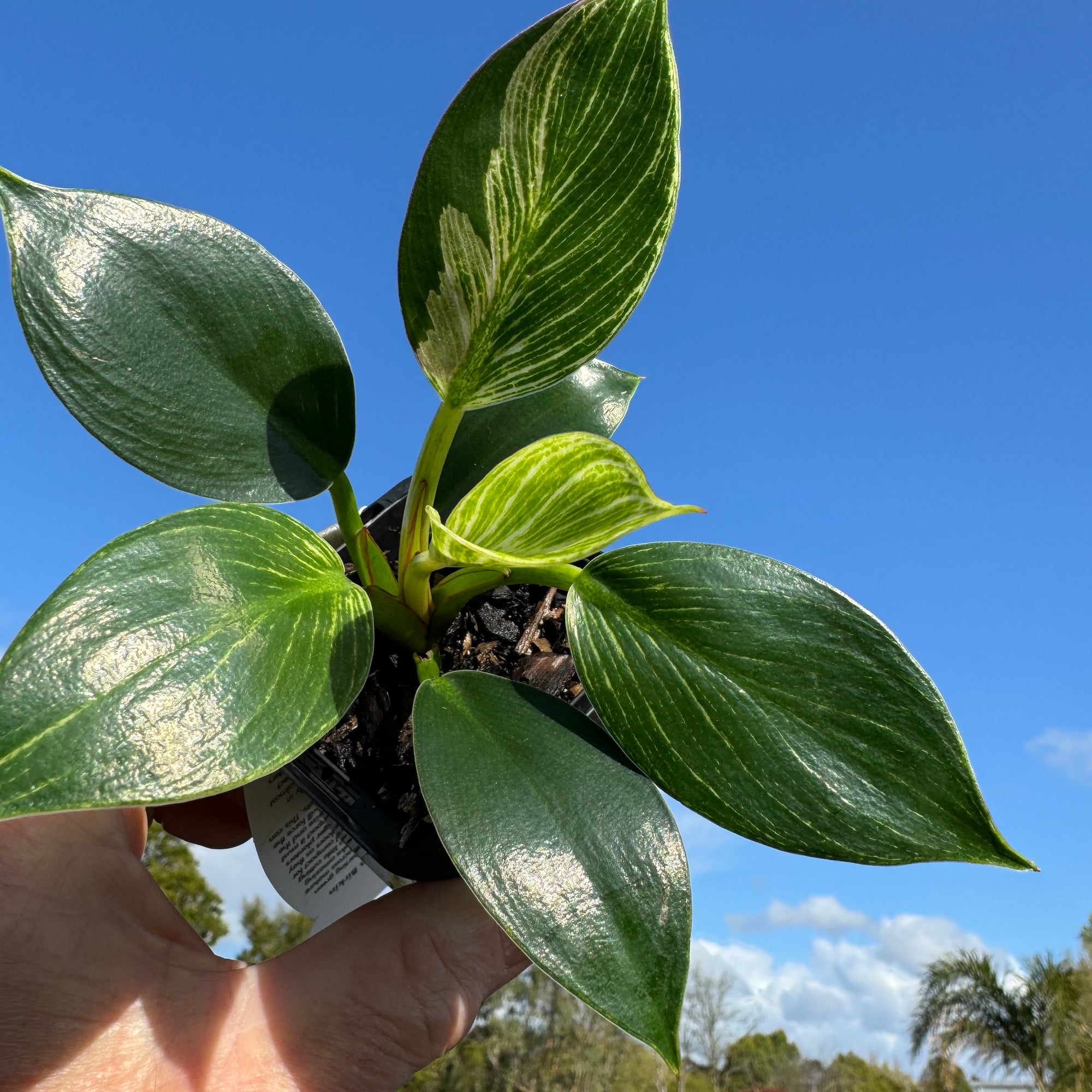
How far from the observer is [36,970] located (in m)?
0.78

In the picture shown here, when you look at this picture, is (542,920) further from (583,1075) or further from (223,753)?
(583,1075)

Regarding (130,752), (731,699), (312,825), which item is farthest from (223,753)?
(312,825)

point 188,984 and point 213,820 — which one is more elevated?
point 213,820

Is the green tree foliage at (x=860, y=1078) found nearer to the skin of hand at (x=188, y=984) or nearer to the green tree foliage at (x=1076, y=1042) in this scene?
the green tree foliage at (x=1076, y=1042)

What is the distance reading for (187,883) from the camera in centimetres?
679

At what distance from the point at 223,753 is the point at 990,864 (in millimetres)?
492

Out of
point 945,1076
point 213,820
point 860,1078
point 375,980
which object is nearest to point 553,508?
point 375,980

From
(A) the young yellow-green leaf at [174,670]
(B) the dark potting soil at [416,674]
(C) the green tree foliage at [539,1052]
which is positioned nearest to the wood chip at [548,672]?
(B) the dark potting soil at [416,674]

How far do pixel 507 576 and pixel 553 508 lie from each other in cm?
13

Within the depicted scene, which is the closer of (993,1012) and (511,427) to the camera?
(511,427)

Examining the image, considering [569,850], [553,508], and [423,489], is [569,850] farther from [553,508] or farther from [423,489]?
[423,489]

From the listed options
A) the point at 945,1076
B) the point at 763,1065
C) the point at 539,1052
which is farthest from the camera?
the point at 763,1065

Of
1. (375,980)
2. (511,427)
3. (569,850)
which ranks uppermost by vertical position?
(511,427)

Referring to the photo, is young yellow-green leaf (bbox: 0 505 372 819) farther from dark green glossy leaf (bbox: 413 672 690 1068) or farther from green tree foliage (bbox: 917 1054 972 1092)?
green tree foliage (bbox: 917 1054 972 1092)
